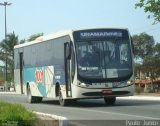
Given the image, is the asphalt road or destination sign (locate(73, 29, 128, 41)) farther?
destination sign (locate(73, 29, 128, 41))

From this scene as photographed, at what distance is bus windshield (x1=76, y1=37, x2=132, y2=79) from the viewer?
24844 mm

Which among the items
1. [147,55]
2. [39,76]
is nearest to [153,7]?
[39,76]

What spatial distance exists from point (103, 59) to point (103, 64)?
248 mm

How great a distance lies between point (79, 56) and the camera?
24922 mm

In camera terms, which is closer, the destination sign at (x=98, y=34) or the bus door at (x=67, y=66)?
the destination sign at (x=98, y=34)

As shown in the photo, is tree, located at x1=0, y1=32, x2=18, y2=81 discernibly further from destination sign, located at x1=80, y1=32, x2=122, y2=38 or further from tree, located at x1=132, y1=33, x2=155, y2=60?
destination sign, located at x1=80, y1=32, x2=122, y2=38

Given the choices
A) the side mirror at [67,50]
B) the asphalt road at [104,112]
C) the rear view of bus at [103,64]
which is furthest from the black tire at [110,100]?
the side mirror at [67,50]

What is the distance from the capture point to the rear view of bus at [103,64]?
24797mm

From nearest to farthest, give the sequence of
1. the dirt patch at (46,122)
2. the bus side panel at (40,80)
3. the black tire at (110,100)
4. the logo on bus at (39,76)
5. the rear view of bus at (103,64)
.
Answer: the dirt patch at (46,122) → the rear view of bus at (103,64) → the black tire at (110,100) → the bus side panel at (40,80) → the logo on bus at (39,76)

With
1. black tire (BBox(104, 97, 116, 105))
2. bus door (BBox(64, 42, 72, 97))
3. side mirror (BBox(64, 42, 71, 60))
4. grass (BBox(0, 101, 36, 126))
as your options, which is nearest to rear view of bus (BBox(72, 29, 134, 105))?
side mirror (BBox(64, 42, 71, 60))

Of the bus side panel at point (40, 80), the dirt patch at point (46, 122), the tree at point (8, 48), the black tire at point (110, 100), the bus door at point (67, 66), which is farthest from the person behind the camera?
the tree at point (8, 48)

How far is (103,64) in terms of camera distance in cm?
2486

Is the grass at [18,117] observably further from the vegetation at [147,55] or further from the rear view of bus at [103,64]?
the vegetation at [147,55]

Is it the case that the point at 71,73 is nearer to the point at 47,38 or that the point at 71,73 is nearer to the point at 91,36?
the point at 91,36
